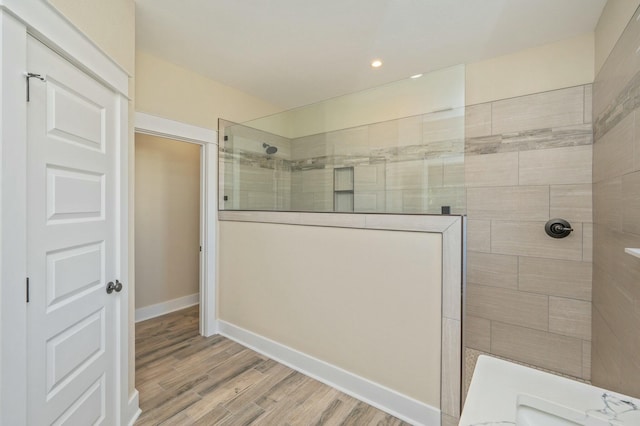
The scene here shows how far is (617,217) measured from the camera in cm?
153

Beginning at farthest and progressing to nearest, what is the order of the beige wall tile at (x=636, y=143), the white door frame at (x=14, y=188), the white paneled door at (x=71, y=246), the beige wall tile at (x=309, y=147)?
the beige wall tile at (x=309, y=147)
the beige wall tile at (x=636, y=143)
the white paneled door at (x=71, y=246)
the white door frame at (x=14, y=188)

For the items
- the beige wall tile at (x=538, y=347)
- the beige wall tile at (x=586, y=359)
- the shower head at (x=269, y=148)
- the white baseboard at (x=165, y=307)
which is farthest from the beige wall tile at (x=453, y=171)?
the white baseboard at (x=165, y=307)

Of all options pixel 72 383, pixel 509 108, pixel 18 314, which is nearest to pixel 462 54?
pixel 509 108

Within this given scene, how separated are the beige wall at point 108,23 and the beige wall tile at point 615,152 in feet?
8.64

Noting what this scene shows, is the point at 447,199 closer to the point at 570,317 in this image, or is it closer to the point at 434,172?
the point at 434,172

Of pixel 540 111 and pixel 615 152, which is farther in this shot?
pixel 540 111

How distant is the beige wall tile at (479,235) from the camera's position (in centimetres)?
240

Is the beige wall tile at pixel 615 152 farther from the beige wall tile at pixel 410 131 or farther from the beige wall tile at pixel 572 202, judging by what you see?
the beige wall tile at pixel 410 131

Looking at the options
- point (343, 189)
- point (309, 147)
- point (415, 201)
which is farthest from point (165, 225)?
point (415, 201)

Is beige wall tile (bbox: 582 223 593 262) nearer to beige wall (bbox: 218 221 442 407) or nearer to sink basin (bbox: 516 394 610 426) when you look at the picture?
beige wall (bbox: 218 221 442 407)

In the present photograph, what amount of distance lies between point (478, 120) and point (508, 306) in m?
1.57

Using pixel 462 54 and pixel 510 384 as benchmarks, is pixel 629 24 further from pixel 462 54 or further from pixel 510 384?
pixel 510 384

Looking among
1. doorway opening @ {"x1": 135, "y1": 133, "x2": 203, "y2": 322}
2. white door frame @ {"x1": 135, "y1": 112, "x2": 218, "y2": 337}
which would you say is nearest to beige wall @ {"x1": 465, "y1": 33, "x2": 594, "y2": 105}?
white door frame @ {"x1": 135, "y1": 112, "x2": 218, "y2": 337}

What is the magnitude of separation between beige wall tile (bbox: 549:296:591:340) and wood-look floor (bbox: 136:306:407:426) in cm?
141
